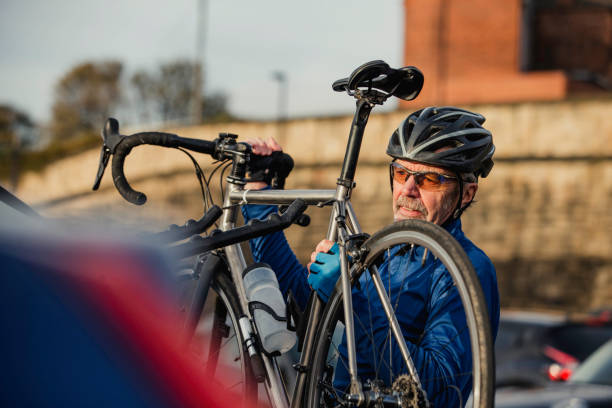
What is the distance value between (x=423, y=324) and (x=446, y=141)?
0.51 m

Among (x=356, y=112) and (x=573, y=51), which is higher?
(x=573, y=51)

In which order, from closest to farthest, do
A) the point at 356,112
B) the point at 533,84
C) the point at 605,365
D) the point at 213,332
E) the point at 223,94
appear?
the point at 356,112, the point at 213,332, the point at 605,365, the point at 533,84, the point at 223,94

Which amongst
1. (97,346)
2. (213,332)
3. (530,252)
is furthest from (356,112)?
(530,252)

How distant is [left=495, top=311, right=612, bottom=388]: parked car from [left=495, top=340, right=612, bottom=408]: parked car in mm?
2852

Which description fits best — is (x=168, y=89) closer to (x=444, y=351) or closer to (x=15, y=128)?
(x=15, y=128)

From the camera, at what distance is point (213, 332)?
9.82 feet

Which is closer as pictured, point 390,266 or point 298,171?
point 390,266

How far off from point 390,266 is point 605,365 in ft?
15.7

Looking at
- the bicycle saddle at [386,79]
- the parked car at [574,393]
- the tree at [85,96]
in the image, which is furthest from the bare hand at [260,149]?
the tree at [85,96]

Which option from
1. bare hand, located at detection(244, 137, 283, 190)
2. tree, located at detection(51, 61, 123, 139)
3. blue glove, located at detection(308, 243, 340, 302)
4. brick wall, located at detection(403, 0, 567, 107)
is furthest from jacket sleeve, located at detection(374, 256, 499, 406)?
tree, located at detection(51, 61, 123, 139)

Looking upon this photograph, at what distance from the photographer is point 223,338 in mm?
2986

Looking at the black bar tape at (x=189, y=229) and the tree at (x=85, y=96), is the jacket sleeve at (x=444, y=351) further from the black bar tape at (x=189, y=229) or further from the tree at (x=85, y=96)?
the tree at (x=85, y=96)

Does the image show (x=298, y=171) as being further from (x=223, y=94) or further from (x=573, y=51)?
(x=223, y=94)

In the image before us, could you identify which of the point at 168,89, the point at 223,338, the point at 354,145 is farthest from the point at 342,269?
the point at 168,89
